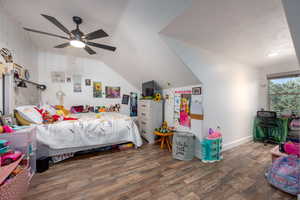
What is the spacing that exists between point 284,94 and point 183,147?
3.27 m

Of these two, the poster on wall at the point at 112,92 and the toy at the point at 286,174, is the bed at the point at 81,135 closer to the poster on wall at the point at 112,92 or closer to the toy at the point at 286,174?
the poster on wall at the point at 112,92

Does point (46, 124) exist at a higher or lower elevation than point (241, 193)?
higher

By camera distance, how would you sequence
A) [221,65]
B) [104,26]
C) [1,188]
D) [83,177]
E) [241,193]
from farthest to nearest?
[221,65] < [104,26] < [83,177] < [241,193] < [1,188]

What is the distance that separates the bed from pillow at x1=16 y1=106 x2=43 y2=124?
0.17 metres

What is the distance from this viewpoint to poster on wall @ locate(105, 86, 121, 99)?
13.1ft

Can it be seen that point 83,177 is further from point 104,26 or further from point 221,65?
point 221,65

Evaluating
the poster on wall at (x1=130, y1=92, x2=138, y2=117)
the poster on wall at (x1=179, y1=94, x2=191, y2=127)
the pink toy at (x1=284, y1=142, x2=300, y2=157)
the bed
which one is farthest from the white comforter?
the pink toy at (x1=284, y1=142, x2=300, y2=157)

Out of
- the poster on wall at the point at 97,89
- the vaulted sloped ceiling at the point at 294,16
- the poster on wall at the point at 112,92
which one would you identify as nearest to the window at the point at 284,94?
the vaulted sloped ceiling at the point at 294,16

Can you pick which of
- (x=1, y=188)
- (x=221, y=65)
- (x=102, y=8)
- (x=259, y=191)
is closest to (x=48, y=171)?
(x=1, y=188)

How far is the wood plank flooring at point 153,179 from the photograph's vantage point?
52.6 inches

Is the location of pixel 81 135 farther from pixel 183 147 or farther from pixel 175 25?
pixel 175 25

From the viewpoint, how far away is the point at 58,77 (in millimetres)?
3404

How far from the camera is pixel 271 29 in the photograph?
1.53 m

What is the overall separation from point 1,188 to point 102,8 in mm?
2250
